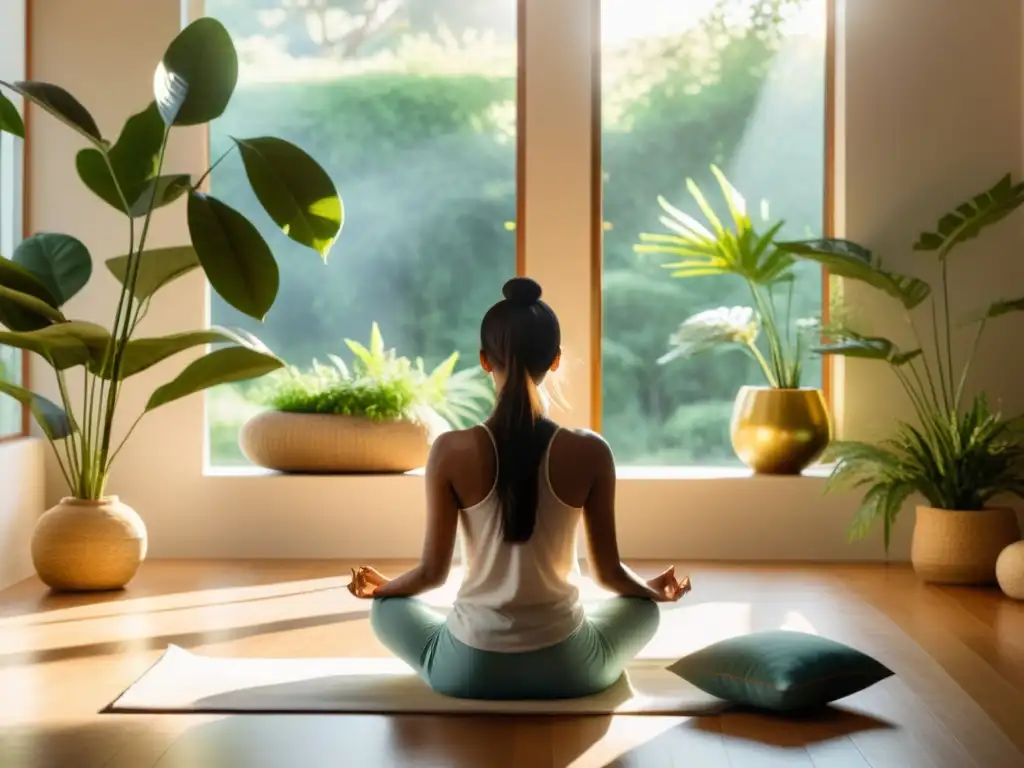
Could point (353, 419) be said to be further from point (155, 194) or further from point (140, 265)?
point (155, 194)

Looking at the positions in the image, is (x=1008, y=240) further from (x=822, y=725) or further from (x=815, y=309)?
(x=822, y=725)

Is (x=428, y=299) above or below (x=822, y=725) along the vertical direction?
above

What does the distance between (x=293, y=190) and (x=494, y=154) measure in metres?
1.47

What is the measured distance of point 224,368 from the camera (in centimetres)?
445

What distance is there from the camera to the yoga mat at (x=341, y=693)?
304 centimetres

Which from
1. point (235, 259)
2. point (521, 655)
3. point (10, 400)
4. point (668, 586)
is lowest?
point (521, 655)

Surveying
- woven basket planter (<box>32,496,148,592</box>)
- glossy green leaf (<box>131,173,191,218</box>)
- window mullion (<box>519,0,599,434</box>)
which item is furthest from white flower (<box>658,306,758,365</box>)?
woven basket planter (<box>32,496,148,592</box>)

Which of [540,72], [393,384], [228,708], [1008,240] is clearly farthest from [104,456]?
[1008,240]

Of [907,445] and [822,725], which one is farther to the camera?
[907,445]

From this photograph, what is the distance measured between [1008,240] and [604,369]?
1602 mm

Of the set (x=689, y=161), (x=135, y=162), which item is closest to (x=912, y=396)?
(x=689, y=161)

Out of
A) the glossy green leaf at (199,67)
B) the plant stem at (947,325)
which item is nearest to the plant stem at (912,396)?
the plant stem at (947,325)

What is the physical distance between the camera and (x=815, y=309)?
5.52 m

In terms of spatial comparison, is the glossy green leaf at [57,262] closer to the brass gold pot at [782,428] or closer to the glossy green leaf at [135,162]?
the glossy green leaf at [135,162]
